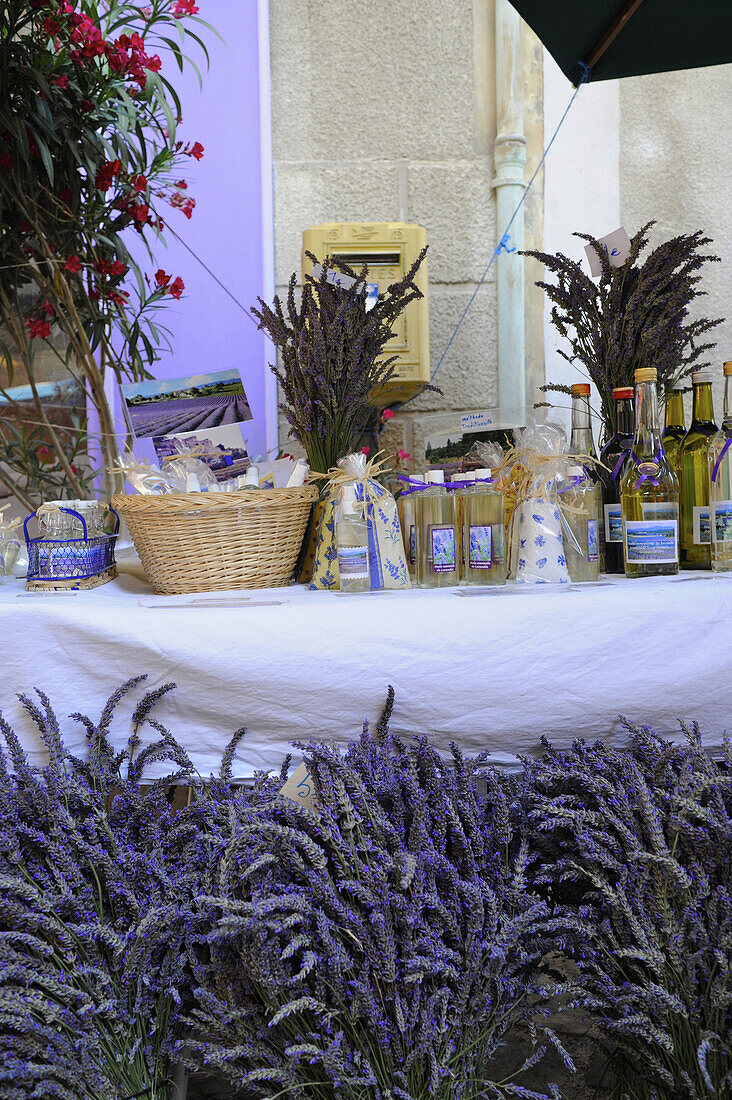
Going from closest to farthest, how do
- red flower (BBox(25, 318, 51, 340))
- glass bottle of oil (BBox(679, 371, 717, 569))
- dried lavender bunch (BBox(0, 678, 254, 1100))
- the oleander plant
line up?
dried lavender bunch (BBox(0, 678, 254, 1100)), glass bottle of oil (BBox(679, 371, 717, 569)), the oleander plant, red flower (BBox(25, 318, 51, 340))

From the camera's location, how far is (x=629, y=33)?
161 centimetres

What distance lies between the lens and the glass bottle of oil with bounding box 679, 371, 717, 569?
4.30ft

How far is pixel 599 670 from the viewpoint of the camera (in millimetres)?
1017

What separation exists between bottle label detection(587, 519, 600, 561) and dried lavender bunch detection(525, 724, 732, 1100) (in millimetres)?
348

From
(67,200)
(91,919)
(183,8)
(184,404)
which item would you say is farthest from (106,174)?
(91,919)

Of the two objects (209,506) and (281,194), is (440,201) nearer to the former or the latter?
(281,194)

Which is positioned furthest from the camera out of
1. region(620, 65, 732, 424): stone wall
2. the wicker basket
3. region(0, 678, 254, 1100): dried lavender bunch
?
region(620, 65, 732, 424): stone wall

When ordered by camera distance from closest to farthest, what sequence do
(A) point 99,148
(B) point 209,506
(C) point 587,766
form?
(C) point 587,766
(B) point 209,506
(A) point 99,148

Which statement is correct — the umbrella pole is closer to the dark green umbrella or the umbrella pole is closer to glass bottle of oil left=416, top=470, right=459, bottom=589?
the dark green umbrella

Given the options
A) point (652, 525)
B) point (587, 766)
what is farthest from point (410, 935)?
point (652, 525)

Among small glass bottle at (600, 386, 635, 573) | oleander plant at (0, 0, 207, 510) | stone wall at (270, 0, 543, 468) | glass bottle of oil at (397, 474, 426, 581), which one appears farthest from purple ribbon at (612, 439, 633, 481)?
stone wall at (270, 0, 543, 468)

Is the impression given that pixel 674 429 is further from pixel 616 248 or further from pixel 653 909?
pixel 653 909

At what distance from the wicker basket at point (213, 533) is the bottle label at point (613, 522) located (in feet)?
1.64

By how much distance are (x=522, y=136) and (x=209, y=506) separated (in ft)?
7.66
